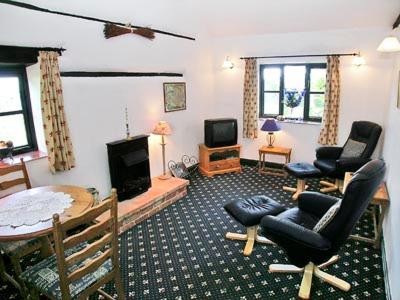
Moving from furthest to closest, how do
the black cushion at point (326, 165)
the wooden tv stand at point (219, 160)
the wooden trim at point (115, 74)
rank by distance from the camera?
Answer: the wooden tv stand at point (219, 160) → the black cushion at point (326, 165) → the wooden trim at point (115, 74)

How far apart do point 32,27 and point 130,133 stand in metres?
1.75

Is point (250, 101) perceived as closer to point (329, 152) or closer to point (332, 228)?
point (329, 152)

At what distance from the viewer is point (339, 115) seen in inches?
193

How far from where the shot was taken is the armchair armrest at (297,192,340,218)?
2.74 m

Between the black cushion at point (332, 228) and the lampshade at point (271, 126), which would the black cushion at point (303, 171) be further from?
the black cushion at point (332, 228)

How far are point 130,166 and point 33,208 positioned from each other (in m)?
1.67

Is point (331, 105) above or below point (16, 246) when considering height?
above

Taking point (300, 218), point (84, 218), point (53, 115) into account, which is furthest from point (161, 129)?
point (84, 218)

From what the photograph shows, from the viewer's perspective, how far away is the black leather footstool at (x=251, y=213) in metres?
2.92

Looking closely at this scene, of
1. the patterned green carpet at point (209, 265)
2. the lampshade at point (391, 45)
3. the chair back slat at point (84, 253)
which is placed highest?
the lampshade at point (391, 45)

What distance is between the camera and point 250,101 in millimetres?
5582

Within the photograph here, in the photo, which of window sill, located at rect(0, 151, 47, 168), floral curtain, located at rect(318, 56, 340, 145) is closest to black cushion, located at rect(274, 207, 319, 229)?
floral curtain, located at rect(318, 56, 340, 145)

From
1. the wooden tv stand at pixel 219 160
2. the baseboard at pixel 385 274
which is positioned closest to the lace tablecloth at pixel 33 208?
the baseboard at pixel 385 274

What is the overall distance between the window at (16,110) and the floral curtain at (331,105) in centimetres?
434
